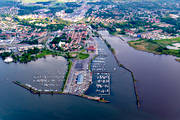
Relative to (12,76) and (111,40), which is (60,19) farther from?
(12,76)

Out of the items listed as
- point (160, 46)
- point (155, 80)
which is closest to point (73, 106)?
point (155, 80)

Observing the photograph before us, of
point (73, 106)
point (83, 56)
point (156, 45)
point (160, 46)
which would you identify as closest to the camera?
point (73, 106)

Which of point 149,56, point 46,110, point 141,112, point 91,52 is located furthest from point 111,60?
point 46,110

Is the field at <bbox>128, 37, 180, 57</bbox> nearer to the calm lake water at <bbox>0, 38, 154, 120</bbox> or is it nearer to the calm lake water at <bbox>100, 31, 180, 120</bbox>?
the calm lake water at <bbox>100, 31, 180, 120</bbox>

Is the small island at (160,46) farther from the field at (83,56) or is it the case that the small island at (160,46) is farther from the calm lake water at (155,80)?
the field at (83,56)

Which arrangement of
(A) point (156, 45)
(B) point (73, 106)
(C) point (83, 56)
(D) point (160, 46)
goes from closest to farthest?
(B) point (73, 106)
(C) point (83, 56)
(D) point (160, 46)
(A) point (156, 45)

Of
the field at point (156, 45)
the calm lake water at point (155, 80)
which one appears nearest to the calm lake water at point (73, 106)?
the calm lake water at point (155, 80)

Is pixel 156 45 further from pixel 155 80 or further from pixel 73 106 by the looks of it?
pixel 73 106
